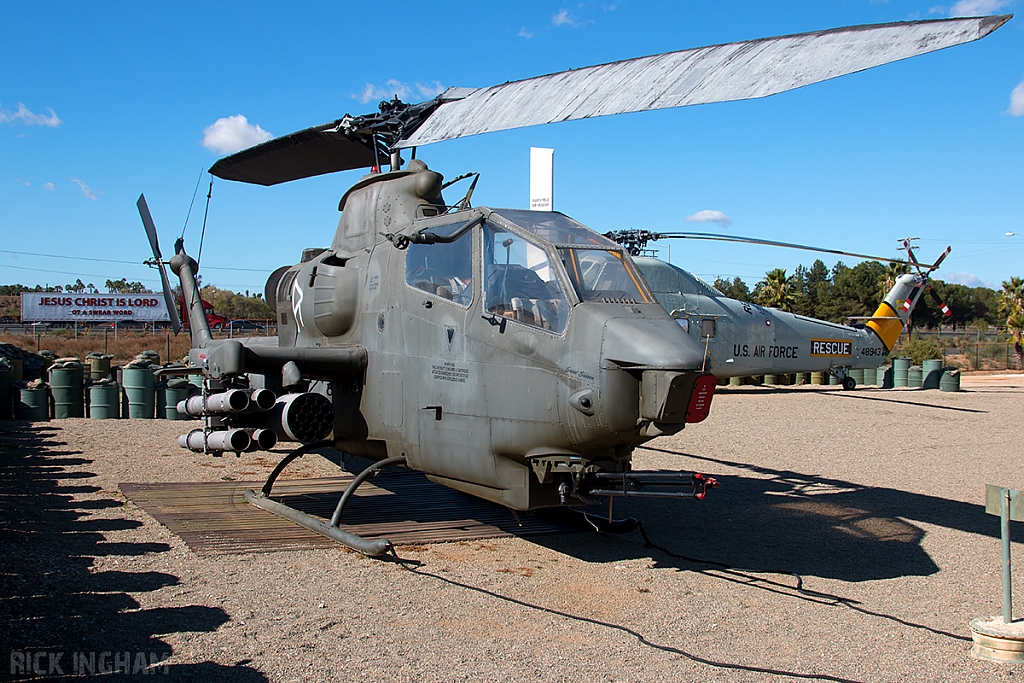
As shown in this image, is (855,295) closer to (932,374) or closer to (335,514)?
(932,374)

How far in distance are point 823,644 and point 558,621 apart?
1.69 meters

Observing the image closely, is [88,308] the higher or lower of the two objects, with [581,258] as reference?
higher

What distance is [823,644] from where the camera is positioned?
16.9 feet

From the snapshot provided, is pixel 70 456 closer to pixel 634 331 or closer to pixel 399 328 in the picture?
pixel 399 328

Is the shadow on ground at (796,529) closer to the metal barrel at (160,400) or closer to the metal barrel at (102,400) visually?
the metal barrel at (160,400)

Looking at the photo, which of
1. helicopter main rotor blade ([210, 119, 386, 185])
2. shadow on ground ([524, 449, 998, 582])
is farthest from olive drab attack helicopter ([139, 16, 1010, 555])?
shadow on ground ([524, 449, 998, 582])

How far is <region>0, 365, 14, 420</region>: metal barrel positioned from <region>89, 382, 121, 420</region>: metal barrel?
1455mm

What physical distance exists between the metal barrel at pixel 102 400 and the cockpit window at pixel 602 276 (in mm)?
13891

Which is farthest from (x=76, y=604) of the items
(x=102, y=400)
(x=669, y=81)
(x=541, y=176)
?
(x=102, y=400)

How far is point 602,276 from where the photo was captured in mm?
6215

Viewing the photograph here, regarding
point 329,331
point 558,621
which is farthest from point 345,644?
point 329,331

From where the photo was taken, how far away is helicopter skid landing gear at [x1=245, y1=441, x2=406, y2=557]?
6.97 meters

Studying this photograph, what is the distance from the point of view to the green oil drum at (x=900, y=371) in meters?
30.8

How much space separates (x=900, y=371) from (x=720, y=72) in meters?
29.3
